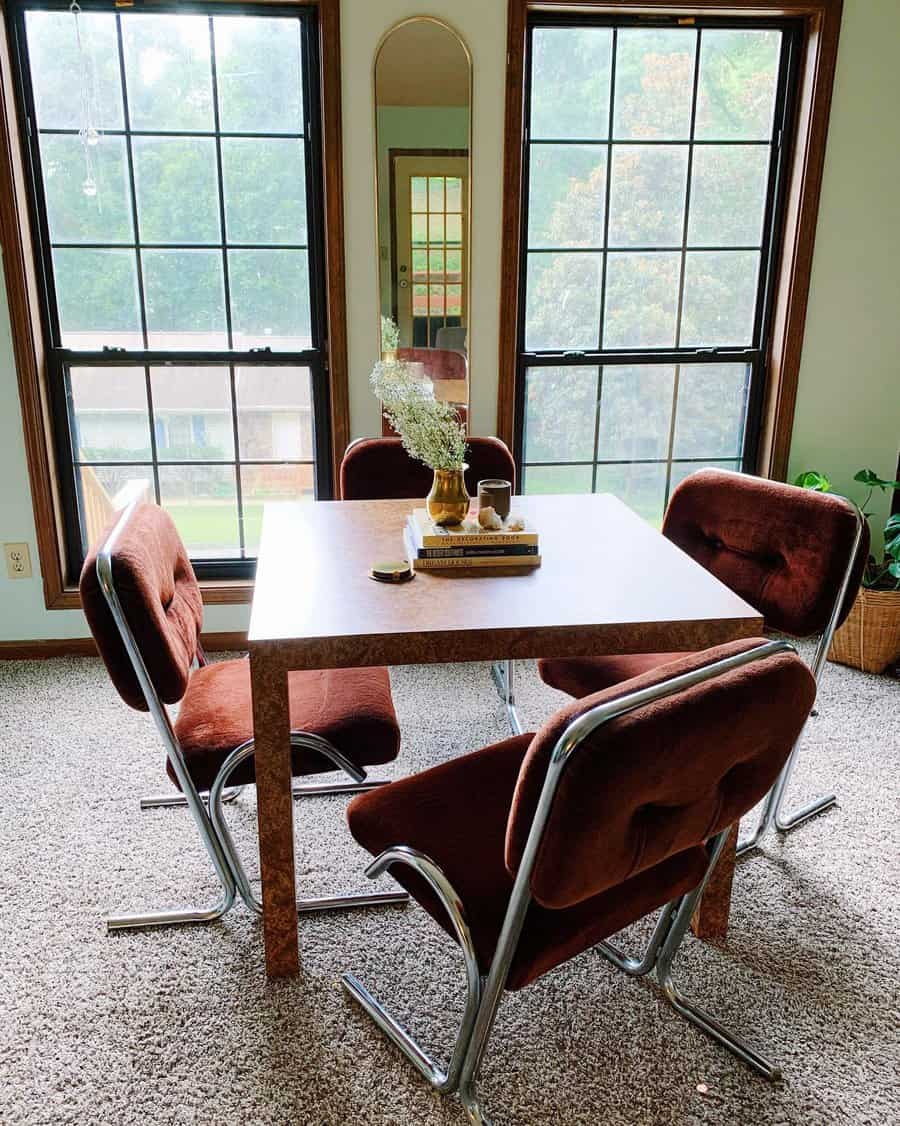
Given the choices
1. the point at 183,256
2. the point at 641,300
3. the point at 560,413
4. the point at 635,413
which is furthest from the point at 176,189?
the point at 635,413

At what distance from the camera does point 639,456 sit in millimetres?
3365

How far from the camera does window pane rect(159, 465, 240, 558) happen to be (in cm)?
321

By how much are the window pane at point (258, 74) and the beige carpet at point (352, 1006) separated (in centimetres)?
200

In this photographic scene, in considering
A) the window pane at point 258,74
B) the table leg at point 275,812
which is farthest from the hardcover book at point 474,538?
the window pane at point 258,74

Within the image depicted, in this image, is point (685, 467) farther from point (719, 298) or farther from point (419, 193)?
point (419, 193)

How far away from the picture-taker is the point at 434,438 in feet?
6.34

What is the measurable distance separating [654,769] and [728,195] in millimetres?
2631

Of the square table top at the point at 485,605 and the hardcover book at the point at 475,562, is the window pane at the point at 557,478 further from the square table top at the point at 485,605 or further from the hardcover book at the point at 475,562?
the hardcover book at the point at 475,562

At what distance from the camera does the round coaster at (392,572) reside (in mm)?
1825

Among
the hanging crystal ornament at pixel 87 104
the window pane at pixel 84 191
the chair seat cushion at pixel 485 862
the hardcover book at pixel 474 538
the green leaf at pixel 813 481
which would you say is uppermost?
the hanging crystal ornament at pixel 87 104

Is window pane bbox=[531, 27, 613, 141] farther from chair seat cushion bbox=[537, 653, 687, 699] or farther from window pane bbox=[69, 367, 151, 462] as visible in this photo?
chair seat cushion bbox=[537, 653, 687, 699]

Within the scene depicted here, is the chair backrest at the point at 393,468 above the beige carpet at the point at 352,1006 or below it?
above

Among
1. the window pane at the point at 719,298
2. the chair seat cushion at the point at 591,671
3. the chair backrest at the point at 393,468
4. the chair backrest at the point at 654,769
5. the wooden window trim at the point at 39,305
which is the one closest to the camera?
the chair backrest at the point at 654,769

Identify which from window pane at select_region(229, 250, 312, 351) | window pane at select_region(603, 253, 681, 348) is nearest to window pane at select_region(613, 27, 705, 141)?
window pane at select_region(603, 253, 681, 348)
